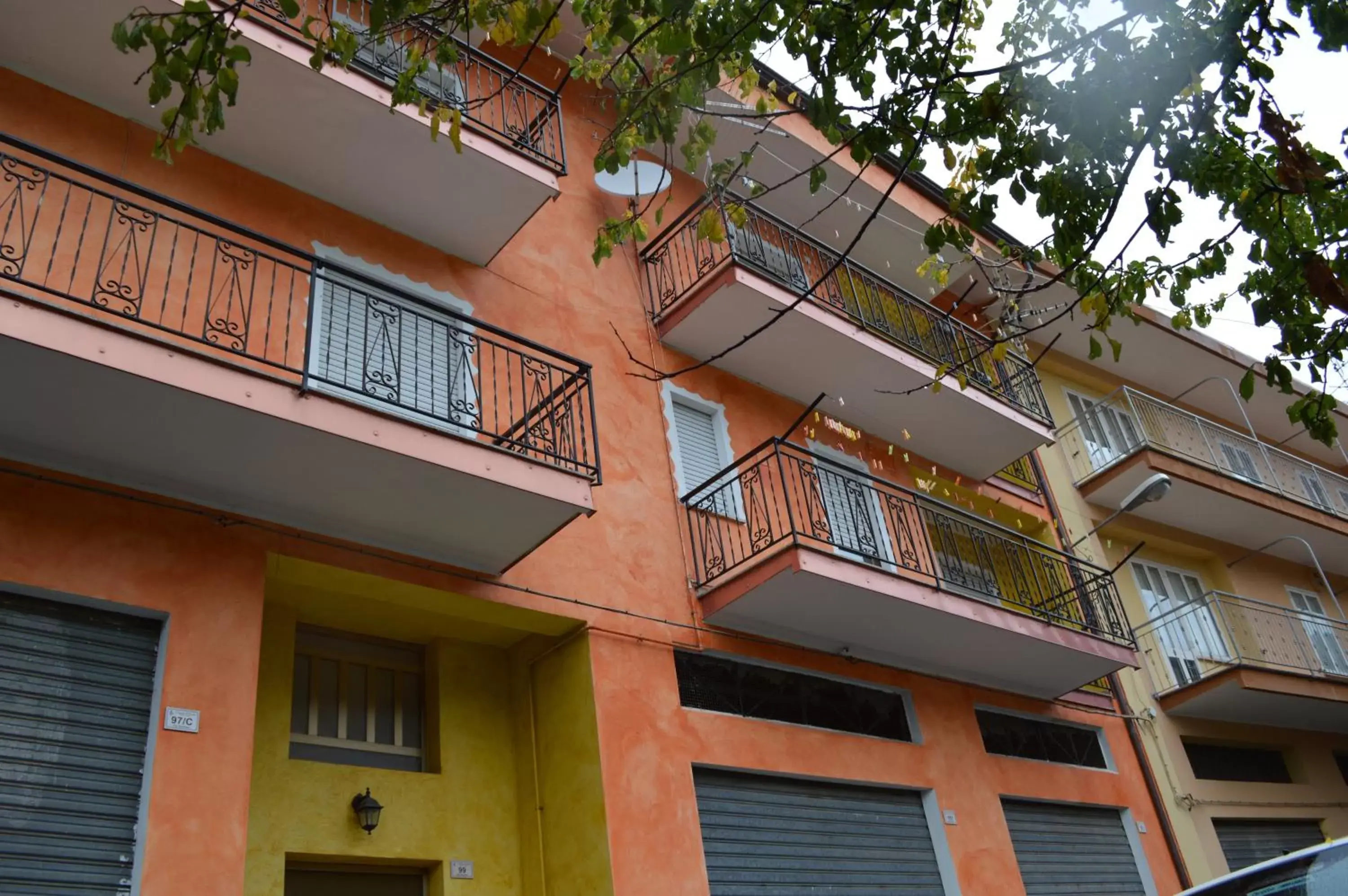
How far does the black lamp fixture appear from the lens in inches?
328

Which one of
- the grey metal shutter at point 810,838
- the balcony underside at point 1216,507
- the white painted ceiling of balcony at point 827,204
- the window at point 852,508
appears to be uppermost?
the white painted ceiling of balcony at point 827,204

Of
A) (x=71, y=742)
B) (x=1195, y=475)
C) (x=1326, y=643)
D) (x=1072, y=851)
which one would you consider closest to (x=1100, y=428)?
(x=1195, y=475)

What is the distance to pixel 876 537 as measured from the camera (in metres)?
13.8

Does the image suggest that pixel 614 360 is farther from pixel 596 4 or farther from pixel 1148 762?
pixel 1148 762

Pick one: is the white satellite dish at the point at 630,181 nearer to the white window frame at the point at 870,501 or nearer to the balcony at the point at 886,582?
the balcony at the point at 886,582

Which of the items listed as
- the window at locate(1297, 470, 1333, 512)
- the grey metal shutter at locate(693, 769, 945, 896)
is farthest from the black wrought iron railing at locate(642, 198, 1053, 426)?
the window at locate(1297, 470, 1333, 512)

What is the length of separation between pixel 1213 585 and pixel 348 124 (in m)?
16.1

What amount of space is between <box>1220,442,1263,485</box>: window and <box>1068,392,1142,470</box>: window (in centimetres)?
236

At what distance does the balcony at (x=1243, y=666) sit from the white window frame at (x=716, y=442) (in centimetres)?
736

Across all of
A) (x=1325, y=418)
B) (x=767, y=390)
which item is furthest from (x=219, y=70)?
(x=767, y=390)

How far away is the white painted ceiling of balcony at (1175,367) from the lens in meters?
18.9

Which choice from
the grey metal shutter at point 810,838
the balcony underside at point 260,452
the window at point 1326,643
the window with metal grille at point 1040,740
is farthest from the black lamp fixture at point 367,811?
the window at point 1326,643

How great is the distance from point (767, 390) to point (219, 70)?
8.93 m

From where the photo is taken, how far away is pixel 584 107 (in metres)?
13.3
